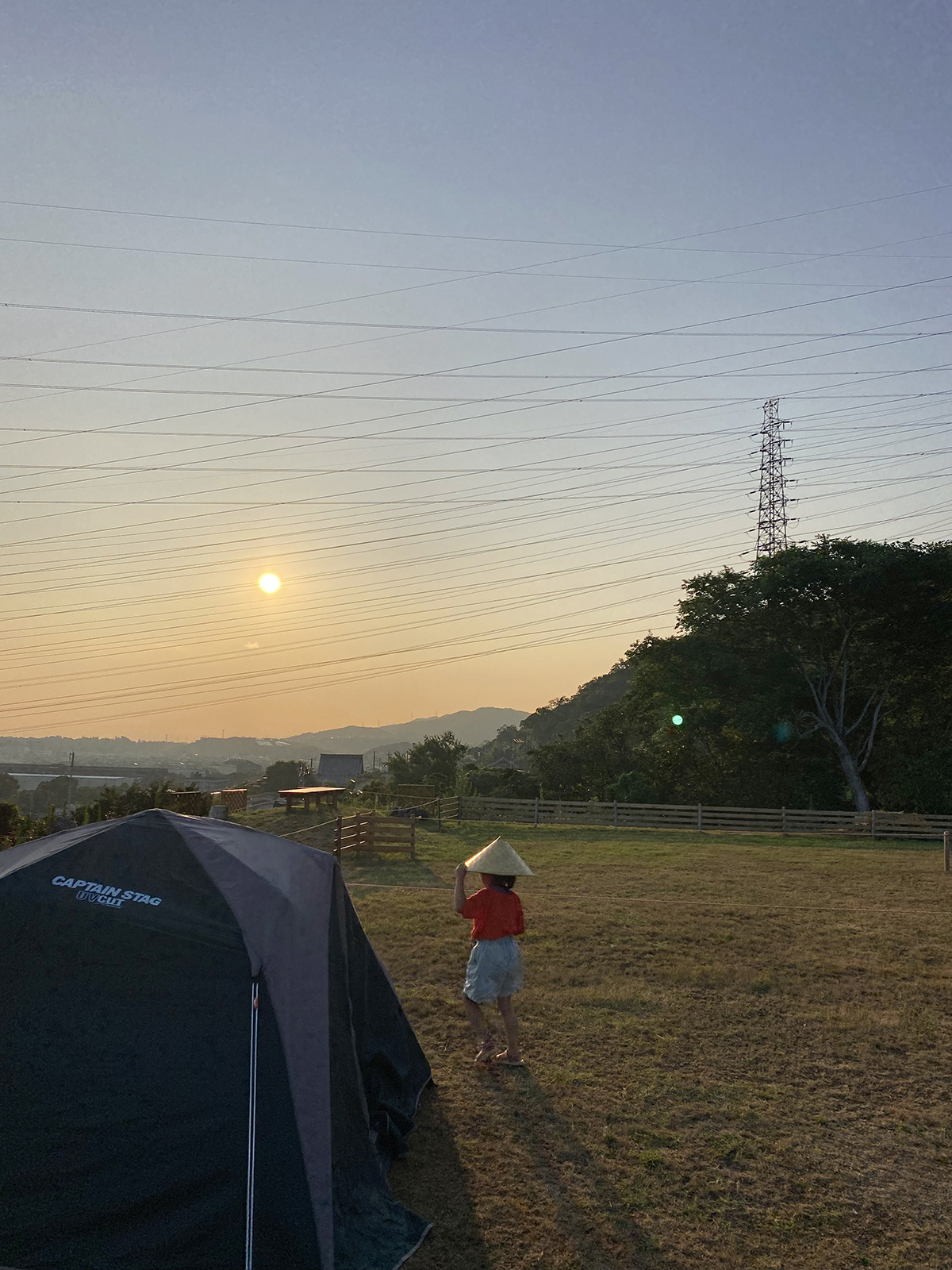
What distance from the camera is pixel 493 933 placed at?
7105 mm

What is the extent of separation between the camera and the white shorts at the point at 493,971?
7.08m

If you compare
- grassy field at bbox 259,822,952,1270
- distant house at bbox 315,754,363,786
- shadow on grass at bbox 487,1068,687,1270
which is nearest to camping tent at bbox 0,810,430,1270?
grassy field at bbox 259,822,952,1270

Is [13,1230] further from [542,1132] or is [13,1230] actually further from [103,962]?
[542,1132]

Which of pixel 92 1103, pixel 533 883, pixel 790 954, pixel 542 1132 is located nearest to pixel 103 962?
pixel 92 1103

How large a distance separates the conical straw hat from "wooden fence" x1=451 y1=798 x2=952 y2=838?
2549 cm

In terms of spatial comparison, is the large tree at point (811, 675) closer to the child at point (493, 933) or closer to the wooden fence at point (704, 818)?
the wooden fence at point (704, 818)

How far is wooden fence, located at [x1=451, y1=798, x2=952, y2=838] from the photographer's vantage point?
29469mm

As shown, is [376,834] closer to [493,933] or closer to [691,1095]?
[493,933]

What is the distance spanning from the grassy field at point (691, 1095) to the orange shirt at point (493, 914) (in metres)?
1.24

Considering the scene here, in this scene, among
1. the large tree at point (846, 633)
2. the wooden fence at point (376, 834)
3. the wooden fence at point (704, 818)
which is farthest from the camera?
the large tree at point (846, 633)

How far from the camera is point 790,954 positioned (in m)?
11.5

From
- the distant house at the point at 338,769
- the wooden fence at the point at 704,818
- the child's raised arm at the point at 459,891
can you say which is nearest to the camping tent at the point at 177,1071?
the child's raised arm at the point at 459,891

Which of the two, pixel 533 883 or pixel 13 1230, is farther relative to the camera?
pixel 533 883

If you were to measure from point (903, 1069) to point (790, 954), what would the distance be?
398 centimetres
